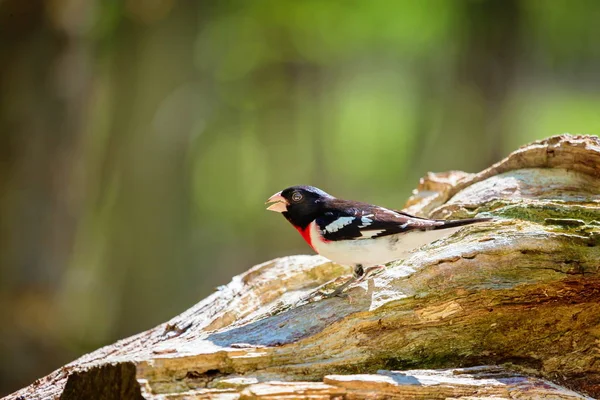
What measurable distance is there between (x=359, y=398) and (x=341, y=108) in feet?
68.9

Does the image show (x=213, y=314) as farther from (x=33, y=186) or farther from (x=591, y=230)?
(x=33, y=186)

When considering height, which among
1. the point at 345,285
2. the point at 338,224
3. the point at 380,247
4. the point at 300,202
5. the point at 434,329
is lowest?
the point at 434,329

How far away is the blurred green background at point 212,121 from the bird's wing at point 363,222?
23.2ft

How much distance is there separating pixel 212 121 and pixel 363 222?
54.1 feet

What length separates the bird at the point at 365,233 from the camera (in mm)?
4211

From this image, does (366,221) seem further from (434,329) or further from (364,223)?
(434,329)

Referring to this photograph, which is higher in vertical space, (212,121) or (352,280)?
(212,121)

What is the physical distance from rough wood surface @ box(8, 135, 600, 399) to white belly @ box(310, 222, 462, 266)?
0.15m

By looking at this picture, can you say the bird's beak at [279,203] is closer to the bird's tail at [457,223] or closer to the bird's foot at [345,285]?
the bird's foot at [345,285]

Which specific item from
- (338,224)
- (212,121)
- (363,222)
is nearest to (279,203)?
(338,224)

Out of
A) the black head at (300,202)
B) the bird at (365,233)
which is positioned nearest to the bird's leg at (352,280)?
the bird at (365,233)

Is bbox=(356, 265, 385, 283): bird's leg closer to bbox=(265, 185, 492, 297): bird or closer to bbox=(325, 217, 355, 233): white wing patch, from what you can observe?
bbox=(265, 185, 492, 297): bird

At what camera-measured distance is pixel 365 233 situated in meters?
4.29

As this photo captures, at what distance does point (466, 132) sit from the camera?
15.5m
